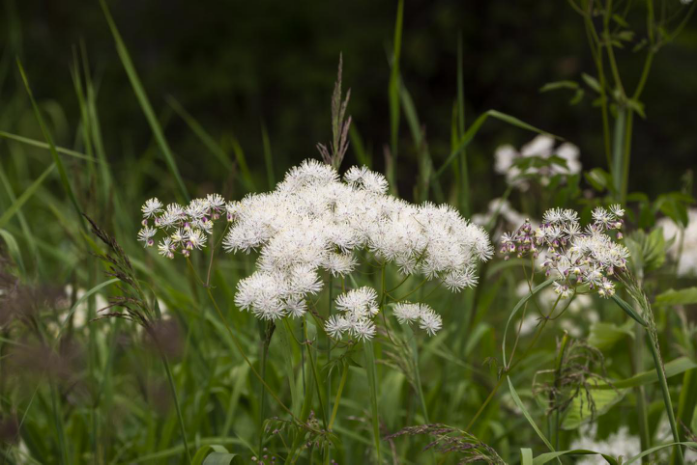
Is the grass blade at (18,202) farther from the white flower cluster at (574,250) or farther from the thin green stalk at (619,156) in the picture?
the thin green stalk at (619,156)

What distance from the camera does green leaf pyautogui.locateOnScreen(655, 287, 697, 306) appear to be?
5.24ft

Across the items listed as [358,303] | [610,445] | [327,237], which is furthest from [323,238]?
[610,445]

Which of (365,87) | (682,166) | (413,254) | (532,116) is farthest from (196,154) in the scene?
(413,254)

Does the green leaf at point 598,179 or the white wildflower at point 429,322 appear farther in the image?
the green leaf at point 598,179

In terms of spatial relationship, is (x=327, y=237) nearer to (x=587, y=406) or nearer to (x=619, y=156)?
(x=587, y=406)

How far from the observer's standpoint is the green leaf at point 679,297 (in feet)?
5.24

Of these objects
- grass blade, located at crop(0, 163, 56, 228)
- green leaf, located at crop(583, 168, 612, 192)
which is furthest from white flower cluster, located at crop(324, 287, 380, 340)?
grass blade, located at crop(0, 163, 56, 228)

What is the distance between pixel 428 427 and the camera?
1.20 metres

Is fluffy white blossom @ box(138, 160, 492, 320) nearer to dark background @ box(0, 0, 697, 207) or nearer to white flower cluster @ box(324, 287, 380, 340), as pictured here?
white flower cluster @ box(324, 287, 380, 340)

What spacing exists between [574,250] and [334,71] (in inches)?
223

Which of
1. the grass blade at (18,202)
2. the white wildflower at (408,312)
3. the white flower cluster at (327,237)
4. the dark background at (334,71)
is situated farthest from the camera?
the dark background at (334,71)

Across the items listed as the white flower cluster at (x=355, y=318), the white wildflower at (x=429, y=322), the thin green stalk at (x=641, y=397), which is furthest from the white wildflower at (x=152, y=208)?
the thin green stalk at (x=641, y=397)

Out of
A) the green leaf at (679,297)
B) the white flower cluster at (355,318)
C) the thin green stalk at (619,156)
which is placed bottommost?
the white flower cluster at (355,318)

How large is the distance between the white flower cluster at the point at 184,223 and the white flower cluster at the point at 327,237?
0.04 m
